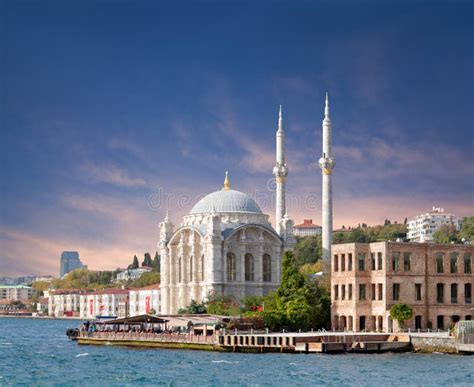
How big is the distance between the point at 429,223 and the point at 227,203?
82.4 meters

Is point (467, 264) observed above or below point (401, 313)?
above

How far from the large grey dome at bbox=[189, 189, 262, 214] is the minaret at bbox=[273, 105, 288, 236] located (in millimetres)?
1739

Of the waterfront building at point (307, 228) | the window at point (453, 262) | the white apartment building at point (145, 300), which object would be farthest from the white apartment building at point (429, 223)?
the window at point (453, 262)

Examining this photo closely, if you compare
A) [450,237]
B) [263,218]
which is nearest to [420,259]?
[263,218]

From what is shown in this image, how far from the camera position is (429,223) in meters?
172

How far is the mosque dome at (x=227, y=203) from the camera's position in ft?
314

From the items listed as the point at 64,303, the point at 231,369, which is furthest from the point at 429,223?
the point at 231,369

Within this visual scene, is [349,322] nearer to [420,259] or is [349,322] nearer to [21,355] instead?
[420,259]

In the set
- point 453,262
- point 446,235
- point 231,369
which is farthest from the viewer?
point 446,235

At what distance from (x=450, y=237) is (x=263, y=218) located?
43.5 meters

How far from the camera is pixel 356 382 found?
1694 inches

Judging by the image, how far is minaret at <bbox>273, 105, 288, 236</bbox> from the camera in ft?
317

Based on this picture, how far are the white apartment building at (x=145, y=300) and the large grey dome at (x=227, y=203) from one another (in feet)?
80.3

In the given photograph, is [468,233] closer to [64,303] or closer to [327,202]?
[327,202]
